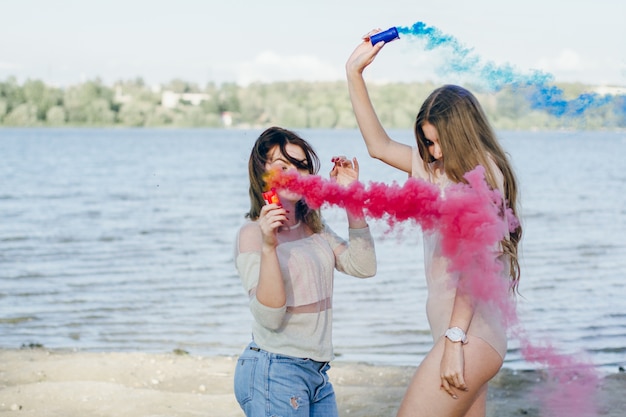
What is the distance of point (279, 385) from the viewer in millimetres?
3777

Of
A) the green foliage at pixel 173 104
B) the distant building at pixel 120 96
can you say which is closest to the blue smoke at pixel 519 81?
the green foliage at pixel 173 104

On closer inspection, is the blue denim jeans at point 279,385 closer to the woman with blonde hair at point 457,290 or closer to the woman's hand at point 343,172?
the woman with blonde hair at point 457,290

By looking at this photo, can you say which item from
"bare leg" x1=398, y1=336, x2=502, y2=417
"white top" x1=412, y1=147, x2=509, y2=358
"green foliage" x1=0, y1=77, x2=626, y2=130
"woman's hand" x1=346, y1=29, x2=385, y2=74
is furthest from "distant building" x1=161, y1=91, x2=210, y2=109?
"bare leg" x1=398, y1=336, x2=502, y2=417

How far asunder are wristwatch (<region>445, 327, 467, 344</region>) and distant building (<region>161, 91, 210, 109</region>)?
304 feet

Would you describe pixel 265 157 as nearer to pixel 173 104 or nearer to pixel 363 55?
pixel 363 55

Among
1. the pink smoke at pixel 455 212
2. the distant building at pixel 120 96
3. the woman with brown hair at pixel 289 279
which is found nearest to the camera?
the pink smoke at pixel 455 212

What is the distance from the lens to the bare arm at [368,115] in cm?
411

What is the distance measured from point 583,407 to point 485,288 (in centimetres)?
395

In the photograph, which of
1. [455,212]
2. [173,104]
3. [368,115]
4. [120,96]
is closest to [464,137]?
[455,212]

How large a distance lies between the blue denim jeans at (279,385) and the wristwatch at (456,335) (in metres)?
0.63

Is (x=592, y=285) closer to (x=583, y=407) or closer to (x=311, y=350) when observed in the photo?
(x=583, y=407)

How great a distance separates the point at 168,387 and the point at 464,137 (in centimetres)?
482

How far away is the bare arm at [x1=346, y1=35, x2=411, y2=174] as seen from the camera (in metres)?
4.11

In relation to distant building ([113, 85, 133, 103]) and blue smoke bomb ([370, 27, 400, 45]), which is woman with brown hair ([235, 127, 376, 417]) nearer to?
blue smoke bomb ([370, 27, 400, 45])
